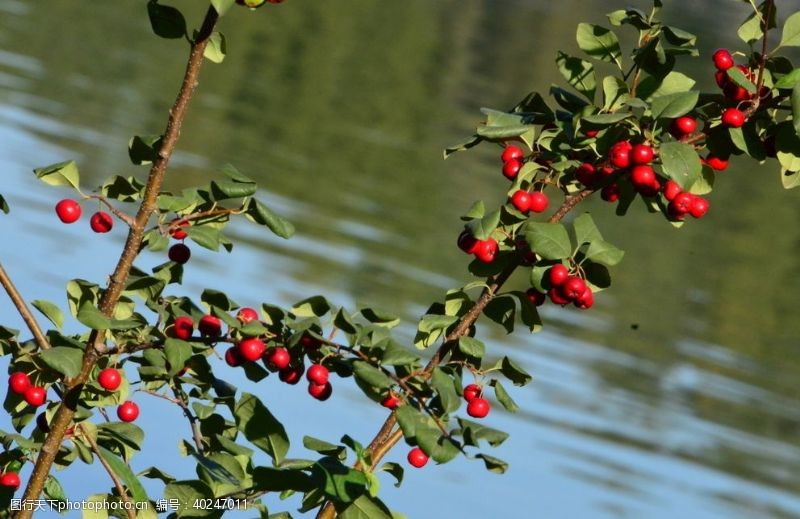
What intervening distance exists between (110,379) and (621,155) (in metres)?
0.54

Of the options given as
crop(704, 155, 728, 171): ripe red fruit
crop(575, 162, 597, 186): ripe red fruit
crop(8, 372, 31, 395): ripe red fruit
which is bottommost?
crop(8, 372, 31, 395): ripe red fruit

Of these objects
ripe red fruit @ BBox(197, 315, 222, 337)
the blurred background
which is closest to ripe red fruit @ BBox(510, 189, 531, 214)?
ripe red fruit @ BBox(197, 315, 222, 337)

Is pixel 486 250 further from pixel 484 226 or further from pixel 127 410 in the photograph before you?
pixel 127 410

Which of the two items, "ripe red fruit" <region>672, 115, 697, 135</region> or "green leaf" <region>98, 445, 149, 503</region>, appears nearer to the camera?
"green leaf" <region>98, 445, 149, 503</region>

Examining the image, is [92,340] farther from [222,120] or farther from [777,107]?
[222,120]

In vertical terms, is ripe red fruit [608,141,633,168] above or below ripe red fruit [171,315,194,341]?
above

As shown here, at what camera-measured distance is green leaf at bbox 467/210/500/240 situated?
144cm

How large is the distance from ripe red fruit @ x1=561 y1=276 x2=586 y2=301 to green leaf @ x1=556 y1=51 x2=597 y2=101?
0.23m

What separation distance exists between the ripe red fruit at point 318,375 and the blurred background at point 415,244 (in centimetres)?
273

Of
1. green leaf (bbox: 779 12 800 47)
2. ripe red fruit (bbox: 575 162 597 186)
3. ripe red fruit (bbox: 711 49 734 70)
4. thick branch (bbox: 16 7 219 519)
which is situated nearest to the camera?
thick branch (bbox: 16 7 219 519)

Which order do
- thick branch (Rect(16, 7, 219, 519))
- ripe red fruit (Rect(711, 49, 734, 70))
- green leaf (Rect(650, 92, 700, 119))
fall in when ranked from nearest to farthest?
thick branch (Rect(16, 7, 219, 519)) < green leaf (Rect(650, 92, 700, 119)) < ripe red fruit (Rect(711, 49, 734, 70))

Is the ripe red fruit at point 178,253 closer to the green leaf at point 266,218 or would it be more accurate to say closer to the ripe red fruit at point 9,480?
the green leaf at point 266,218

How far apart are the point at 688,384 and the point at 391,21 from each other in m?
15.4

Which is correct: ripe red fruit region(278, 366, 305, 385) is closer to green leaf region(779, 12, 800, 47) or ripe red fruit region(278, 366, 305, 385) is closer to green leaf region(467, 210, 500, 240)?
green leaf region(467, 210, 500, 240)
